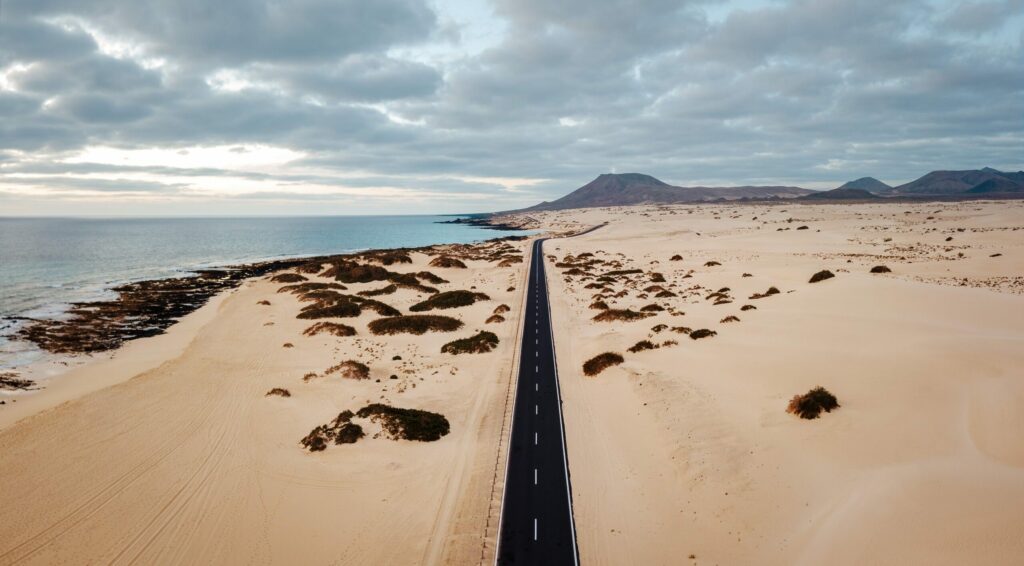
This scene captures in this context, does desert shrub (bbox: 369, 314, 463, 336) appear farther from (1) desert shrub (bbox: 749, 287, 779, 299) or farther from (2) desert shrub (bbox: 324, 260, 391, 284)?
(1) desert shrub (bbox: 749, 287, 779, 299)

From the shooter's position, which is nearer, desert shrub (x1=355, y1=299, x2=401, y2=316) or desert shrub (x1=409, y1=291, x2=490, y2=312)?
desert shrub (x1=355, y1=299, x2=401, y2=316)

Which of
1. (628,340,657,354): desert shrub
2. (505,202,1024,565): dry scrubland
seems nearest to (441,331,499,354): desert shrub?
(505,202,1024,565): dry scrubland

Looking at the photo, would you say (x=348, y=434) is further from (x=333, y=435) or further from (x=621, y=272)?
(x=621, y=272)

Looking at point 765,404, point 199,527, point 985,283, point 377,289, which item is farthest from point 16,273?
point 985,283

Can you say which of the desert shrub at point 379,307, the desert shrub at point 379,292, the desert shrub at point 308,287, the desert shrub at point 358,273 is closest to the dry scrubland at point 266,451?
the desert shrub at point 379,307

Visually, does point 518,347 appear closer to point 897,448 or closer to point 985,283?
point 897,448

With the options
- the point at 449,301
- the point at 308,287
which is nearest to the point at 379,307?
the point at 449,301
